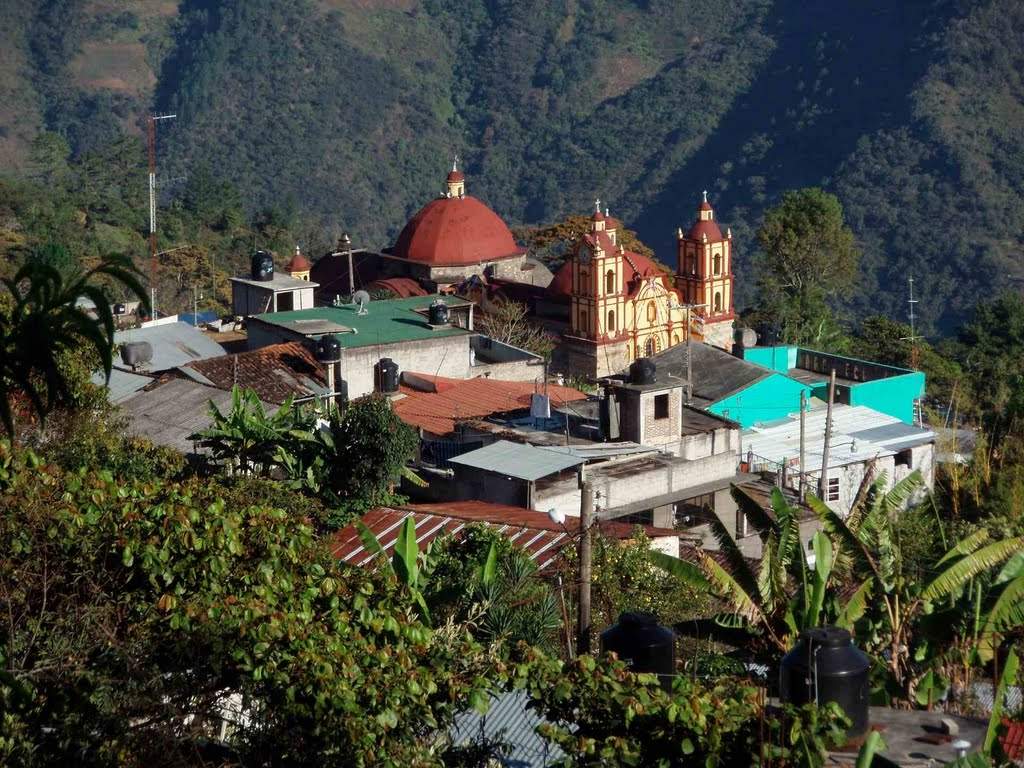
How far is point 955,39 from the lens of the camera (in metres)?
91.4

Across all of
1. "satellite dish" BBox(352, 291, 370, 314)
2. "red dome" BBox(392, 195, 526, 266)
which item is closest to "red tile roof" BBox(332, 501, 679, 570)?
"satellite dish" BBox(352, 291, 370, 314)

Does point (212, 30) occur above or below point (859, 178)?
above

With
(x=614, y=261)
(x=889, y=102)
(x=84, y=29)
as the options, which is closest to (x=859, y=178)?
(x=889, y=102)

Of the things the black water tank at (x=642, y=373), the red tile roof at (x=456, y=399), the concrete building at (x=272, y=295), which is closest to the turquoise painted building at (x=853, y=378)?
the red tile roof at (x=456, y=399)

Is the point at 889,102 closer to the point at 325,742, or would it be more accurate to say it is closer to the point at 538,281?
the point at 538,281

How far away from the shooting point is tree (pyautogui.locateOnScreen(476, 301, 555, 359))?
35812mm

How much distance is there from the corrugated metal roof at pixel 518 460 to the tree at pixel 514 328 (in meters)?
14.4

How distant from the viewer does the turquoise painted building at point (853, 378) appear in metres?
30.7

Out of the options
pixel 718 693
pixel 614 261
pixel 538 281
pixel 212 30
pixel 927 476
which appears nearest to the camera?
pixel 718 693

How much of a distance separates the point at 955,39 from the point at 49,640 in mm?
88300

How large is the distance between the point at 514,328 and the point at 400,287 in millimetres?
4569

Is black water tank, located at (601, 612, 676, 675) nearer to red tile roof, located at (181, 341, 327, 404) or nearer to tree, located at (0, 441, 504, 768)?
tree, located at (0, 441, 504, 768)

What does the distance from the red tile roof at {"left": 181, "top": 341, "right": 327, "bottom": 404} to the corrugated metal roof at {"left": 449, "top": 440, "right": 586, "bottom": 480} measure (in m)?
4.92

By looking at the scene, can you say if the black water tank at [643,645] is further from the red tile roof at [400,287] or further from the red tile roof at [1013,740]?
the red tile roof at [400,287]
